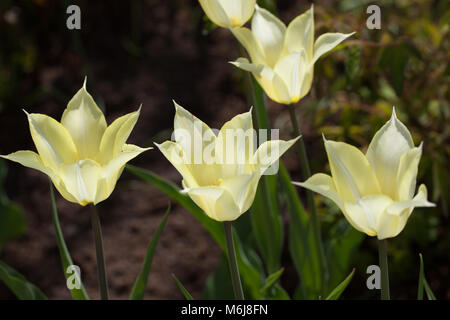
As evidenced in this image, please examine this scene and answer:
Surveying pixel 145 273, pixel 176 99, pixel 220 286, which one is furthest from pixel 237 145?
pixel 176 99

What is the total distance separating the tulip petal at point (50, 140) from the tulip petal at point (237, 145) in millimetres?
231

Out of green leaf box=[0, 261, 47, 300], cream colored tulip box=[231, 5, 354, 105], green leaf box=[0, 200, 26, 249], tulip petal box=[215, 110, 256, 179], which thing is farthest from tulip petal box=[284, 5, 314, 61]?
green leaf box=[0, 200, 26, 249]

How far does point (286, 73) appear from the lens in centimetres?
109

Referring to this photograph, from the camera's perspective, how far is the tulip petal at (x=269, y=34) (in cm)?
116

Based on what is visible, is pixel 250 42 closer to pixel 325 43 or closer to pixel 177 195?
pixel 325 43

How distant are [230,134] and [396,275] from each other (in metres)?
0.86

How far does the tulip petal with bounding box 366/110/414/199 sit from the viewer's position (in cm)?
90

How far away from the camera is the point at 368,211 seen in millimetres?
855

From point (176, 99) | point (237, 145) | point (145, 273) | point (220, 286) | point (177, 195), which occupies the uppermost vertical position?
point (176, 99)

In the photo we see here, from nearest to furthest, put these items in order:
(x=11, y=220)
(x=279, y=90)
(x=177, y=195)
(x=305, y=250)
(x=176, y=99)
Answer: (x=279, y=90) < (x=177, y=195) < (x=305, y=250) < (x=11, y=220) < (x=176, y=99)

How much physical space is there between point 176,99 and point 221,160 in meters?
1.27

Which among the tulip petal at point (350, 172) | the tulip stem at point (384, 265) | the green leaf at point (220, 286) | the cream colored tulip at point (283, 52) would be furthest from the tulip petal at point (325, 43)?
the green leaf at point (220, 286)
